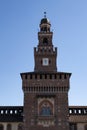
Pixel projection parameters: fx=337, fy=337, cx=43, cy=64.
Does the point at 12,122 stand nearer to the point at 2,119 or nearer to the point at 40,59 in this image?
the point at 2,119

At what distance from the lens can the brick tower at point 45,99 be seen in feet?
172

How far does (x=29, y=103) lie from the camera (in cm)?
5359

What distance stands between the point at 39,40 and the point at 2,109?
13.7 metres

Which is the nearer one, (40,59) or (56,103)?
(56,103)

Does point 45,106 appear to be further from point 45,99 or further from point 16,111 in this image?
point 16,111

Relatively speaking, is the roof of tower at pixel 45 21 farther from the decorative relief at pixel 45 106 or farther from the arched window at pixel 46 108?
the arched window at pixel 46 108

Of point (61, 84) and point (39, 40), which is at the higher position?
point (39, 40)

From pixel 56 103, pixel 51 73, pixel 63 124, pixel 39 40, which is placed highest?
pixel 39 40

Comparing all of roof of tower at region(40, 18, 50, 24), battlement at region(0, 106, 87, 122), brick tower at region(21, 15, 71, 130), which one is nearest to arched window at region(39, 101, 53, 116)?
brick tower at region(21, 15, 71, 130)

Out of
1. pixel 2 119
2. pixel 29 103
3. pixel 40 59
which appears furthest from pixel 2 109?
pixel 40 59

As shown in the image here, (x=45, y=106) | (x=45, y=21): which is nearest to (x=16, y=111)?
(x=45, y=106)

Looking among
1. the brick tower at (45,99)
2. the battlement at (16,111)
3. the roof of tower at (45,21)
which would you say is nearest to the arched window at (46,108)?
the brick tower at (45,99)

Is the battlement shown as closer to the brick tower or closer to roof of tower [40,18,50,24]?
the brick tower

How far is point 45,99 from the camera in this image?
53875mm
